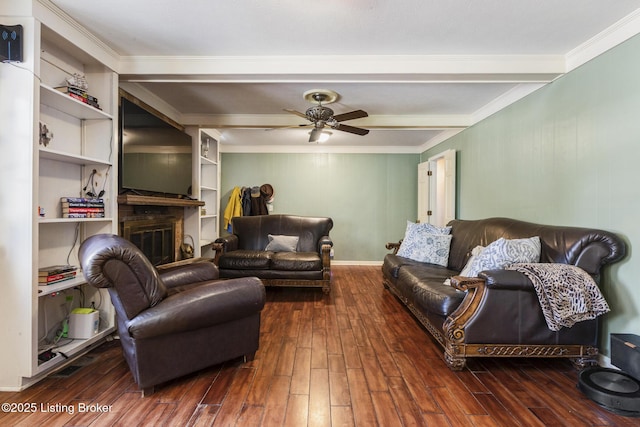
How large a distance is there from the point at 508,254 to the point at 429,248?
3.97ft

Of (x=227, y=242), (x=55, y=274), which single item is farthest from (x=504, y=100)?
(x=55, y=274)

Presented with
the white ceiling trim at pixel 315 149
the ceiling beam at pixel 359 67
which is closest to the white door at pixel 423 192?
the white ceiling trim at pixel 315 149

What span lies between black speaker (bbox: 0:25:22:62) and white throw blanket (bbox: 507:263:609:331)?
11.2 ft

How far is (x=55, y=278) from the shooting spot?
1.92 meters

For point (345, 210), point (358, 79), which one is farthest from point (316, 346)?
point (345, 210)

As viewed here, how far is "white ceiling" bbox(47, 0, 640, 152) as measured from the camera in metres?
1.84

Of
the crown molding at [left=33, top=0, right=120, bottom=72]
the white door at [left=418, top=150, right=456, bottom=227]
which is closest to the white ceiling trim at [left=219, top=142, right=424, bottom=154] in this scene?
the white door at [left=418, top=150, right=456, bottom=227]

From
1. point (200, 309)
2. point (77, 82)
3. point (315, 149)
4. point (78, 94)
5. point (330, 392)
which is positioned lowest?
point (330, 392)

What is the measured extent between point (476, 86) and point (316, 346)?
9.57 feet

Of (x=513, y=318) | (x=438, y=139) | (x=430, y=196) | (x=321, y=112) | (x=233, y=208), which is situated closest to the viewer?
(x=513, y=318)

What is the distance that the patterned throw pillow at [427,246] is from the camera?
10.8 feet

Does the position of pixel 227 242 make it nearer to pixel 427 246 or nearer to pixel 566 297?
pixel 427 246

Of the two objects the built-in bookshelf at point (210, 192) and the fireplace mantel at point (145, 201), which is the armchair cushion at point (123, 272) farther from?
the built-in bookshelf at point (210, 192)

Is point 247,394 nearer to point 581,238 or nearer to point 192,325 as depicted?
point 192,325
